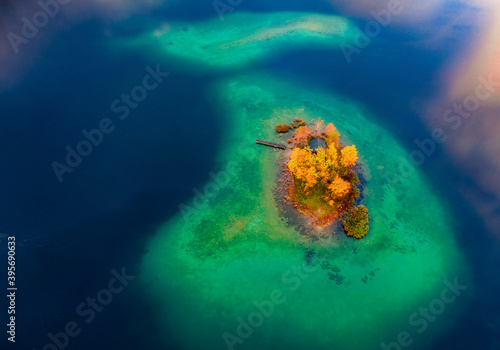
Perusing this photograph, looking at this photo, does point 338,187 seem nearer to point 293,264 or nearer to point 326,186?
point 326,186

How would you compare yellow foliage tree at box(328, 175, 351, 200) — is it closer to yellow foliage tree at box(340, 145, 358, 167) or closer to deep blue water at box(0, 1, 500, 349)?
yellow foliage tree at box(340, 145, 358, 167)

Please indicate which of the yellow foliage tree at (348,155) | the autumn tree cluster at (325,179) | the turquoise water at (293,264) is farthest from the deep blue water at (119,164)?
the yellow foliage tree at (348,155)

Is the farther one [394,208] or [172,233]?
[394,208]

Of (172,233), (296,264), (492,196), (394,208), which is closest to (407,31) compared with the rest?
(492,196)

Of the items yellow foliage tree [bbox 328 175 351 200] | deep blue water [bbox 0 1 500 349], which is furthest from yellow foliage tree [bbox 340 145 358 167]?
deep blue water [bbox 0 1 500 349]

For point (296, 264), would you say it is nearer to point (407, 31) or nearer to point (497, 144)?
point (497, 144)

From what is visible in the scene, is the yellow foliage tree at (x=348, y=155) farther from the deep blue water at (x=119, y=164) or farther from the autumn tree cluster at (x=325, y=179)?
the deep blue water at (x=119, y=164)

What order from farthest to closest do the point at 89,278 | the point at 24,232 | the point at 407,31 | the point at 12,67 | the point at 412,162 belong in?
the point at 407,31 → the point at 12,67 → the point at 412,162 → the point at 24,232 → the point at 89,278
